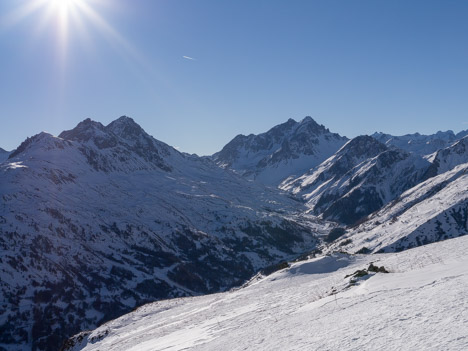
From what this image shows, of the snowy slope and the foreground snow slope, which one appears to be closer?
the foreground snow slope

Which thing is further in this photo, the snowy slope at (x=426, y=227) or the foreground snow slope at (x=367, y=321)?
the snowy slope at (x=426, y=227)

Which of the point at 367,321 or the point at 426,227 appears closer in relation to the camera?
the point at 367,321

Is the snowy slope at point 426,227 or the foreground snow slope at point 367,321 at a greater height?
the foreground snow slope at point 367,321

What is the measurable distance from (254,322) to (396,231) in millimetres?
127626

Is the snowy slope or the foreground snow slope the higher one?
the foreground snow slope

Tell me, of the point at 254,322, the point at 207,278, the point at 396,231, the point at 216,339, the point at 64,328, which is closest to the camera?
the point at 216,339

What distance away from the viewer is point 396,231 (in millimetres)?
136500

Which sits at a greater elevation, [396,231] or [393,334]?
[393,334]

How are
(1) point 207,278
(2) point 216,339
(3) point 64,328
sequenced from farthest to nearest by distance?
(1) point 207,278 → (3) point 64,328 → (2) point 216,339

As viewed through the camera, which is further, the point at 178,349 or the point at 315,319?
the point at 178,349

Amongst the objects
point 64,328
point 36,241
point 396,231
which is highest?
point 36,241

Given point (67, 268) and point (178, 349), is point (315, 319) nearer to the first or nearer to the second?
point (178, 349)

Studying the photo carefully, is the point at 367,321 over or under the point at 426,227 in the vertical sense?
over

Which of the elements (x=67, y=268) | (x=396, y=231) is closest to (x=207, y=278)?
(x=67, y=268)
